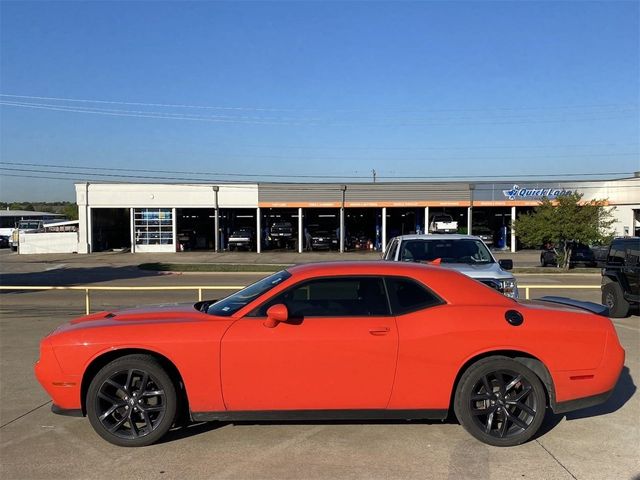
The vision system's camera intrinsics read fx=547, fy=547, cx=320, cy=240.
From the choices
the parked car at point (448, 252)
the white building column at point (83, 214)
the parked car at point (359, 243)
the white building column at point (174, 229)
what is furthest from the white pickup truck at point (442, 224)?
the parked car at point (448, 252)

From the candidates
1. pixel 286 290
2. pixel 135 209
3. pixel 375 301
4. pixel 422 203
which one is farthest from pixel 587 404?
pixel 135 209

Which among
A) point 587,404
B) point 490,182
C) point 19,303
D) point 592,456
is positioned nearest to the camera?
point 592,456

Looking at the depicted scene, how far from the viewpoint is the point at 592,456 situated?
13.9 ft

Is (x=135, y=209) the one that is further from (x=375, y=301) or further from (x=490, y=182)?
(x=375, y=301)

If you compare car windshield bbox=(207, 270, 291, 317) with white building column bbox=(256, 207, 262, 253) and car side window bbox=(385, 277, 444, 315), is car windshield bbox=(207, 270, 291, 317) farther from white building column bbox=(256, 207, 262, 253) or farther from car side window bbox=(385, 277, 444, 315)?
white building column bbox=(256, 207, 262, 253)

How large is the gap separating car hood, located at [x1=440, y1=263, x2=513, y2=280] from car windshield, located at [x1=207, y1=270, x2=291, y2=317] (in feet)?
12.4

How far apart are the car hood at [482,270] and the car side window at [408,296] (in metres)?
3.52

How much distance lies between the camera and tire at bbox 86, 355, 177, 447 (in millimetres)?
4348

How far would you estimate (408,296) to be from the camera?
4598mm

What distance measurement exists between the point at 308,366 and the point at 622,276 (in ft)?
28.7

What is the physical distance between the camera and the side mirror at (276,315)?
14.0 ft

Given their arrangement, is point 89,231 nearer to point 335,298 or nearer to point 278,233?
point 278,233

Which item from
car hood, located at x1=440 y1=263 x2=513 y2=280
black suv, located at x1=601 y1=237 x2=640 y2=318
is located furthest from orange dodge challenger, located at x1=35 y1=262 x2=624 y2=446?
black suv, located at x1=601 y1=237 x2=640 y2=318

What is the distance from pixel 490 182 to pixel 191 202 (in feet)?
82.5
